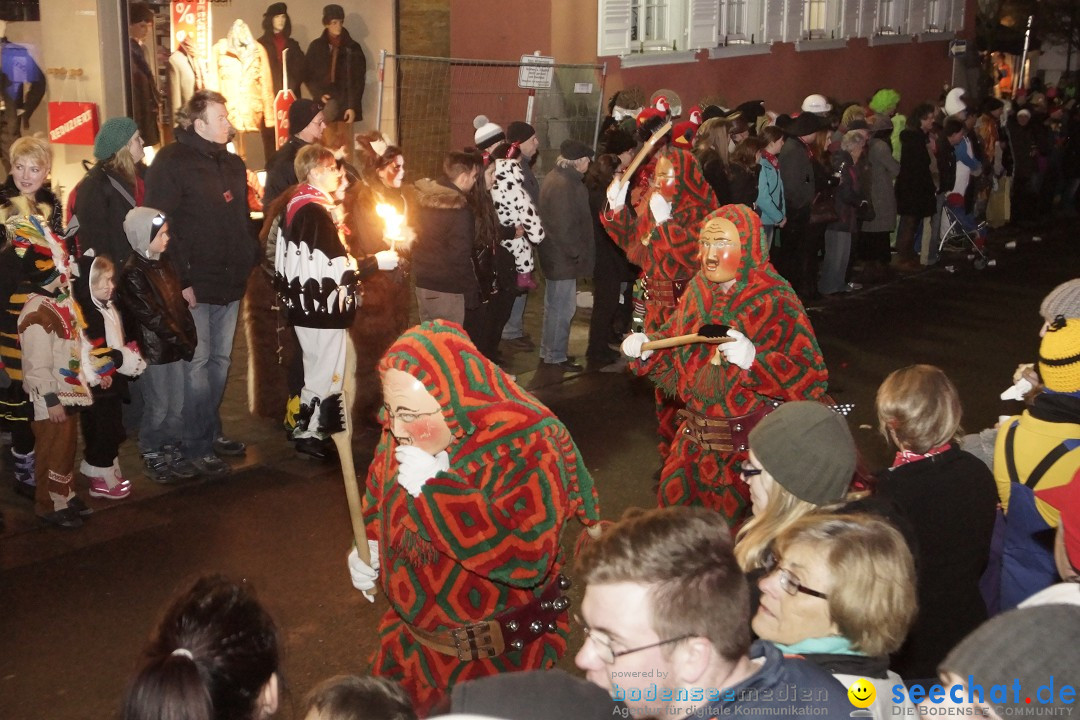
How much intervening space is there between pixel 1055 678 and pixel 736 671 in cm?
62

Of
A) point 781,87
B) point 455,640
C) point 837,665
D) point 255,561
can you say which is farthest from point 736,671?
point 781,87

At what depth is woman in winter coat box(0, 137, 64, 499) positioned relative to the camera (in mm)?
6434

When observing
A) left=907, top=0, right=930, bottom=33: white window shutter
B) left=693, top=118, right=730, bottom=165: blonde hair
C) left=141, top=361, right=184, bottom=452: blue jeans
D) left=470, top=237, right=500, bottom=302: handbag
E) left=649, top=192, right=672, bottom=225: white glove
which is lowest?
left=141, top=361, right=184, bottom=452: blue jeans

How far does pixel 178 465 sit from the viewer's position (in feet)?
24.7

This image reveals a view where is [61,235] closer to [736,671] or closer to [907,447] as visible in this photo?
[907,447]

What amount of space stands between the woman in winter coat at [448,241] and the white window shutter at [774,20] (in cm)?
1110

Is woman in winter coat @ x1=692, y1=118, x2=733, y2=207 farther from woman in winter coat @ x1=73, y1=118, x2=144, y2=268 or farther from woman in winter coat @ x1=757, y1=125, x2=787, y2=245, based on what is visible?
woman in winter coat @ x1=73, y1=118, x2=144, y2=268

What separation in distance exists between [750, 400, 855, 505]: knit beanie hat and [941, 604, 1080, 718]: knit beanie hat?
1487 mm

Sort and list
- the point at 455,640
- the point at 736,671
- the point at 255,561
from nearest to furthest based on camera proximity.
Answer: the point at 736,671
the point at 455,640
the point at 255,561

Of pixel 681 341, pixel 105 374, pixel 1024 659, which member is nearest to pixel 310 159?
pixel 105 374

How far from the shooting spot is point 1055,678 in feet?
7.14

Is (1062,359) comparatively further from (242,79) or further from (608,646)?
(242,79)

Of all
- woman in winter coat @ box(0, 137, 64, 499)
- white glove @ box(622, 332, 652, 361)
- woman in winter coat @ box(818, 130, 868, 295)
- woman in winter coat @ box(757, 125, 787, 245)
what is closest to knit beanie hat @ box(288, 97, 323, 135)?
woman in winter coat @ box(0, 137, 64, 499)

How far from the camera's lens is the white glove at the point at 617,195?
867 cm
